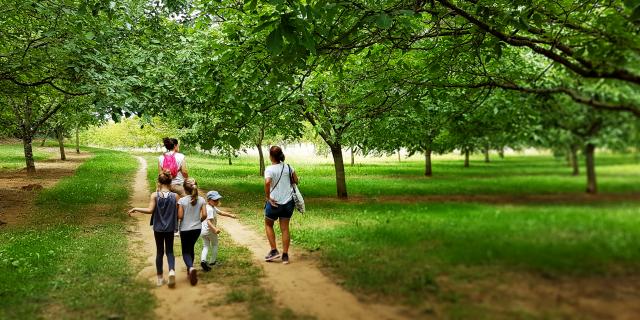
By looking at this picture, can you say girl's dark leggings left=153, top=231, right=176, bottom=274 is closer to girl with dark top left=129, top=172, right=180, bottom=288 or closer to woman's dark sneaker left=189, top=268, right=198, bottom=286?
girl with dark top left=129, top=172, right=180, bottom=288

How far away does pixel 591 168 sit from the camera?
3137 millimetres

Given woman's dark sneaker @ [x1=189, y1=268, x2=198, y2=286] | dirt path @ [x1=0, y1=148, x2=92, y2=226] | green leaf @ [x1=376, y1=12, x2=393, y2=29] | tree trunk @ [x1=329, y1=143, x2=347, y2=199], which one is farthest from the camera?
tree trunk @ [x1=329, y1=143, x2=347, y2=199]

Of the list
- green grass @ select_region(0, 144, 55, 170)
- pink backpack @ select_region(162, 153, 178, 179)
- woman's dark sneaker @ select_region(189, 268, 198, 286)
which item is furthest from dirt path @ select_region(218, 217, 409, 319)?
green grass @ select_region(0, 144, 55, 170)

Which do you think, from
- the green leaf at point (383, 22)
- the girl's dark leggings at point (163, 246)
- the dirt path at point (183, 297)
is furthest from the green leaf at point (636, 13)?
the girl's dark leggings at point (163, 246)

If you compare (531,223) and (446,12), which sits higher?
(446,12)

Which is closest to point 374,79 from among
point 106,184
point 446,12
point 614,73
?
point 446,12

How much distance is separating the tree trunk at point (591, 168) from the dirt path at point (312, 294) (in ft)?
7.77

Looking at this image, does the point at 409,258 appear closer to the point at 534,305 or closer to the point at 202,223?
the point at 534,305

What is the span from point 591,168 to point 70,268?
9066mm

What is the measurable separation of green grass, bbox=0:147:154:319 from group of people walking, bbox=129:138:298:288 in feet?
2.65

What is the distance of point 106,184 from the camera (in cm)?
2592

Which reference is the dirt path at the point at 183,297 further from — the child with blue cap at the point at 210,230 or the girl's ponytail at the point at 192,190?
the girl's ponytail at the point at 192,190

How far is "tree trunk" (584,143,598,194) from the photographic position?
3088 mm

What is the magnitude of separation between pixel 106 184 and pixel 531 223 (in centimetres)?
2624
